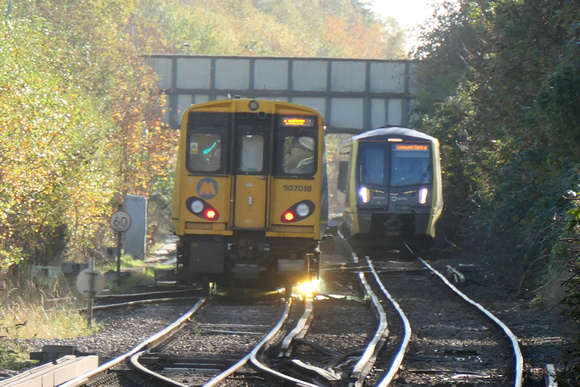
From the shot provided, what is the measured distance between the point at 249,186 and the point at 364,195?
925 cm

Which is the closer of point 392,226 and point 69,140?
point 69,140

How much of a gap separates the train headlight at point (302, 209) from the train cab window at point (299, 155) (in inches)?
20.1

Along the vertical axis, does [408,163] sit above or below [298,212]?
above

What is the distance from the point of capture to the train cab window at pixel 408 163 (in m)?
21.9

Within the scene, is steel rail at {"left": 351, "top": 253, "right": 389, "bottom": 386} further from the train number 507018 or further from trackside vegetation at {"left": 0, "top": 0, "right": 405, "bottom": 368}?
trackside vegetation at {"left": 0, "top": 0, "right": 405, "bottom": 368}

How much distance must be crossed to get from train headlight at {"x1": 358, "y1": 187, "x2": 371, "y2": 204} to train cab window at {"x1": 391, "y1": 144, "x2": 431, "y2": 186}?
2.32ft

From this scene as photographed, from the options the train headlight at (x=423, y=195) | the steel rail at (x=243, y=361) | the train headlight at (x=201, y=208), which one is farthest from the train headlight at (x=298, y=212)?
the train headlight at (x=423, y=195)

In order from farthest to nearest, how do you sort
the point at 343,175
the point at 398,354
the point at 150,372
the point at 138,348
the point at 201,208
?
the point at 343,175 → the point at 201,208 → the point at 138,348 → the point at 398,354 → the point at 150,372

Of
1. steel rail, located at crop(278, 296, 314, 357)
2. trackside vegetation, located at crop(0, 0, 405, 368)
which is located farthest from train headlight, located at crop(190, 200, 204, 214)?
trackside vegetation, located at crop(0, 0, 405, 368)

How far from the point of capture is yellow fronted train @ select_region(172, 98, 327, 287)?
13.2m

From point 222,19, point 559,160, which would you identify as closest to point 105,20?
point 559,160

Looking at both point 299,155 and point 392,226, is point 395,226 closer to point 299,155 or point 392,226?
point 392,226

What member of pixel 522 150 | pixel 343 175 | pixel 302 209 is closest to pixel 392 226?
pixel 522 150

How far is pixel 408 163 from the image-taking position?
2198 centimetres
